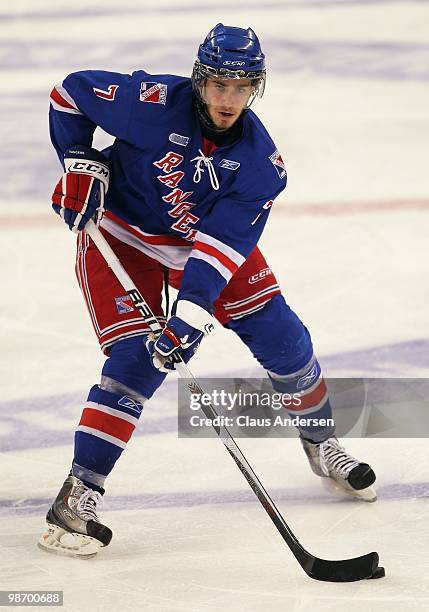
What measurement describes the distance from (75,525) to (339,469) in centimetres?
78

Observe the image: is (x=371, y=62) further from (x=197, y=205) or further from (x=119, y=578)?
(x=119, y=578)

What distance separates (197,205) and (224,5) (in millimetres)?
4878

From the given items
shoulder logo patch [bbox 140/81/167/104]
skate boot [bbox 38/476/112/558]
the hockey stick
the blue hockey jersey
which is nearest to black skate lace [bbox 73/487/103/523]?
skate boot [bbox 38/476/112/558]

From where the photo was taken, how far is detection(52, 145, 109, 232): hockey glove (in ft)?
9.47

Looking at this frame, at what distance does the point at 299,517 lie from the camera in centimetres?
303

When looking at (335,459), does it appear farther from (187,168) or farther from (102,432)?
(187,168)

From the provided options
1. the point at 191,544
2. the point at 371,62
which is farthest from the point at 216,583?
the point at 371,62

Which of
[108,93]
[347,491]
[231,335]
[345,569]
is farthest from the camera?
[231,335]

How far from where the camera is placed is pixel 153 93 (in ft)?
9.30

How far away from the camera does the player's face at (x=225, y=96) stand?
8.95 ft

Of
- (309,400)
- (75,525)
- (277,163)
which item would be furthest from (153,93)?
(75,525)

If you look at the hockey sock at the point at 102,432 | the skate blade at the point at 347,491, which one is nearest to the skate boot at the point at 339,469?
the skate blade at the point at 347,491

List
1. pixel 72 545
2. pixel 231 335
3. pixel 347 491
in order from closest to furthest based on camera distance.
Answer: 1. pixel 72 545
2. pixel 347 491
3. pixel 231 335

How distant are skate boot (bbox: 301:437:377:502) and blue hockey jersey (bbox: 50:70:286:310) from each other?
69 cm
